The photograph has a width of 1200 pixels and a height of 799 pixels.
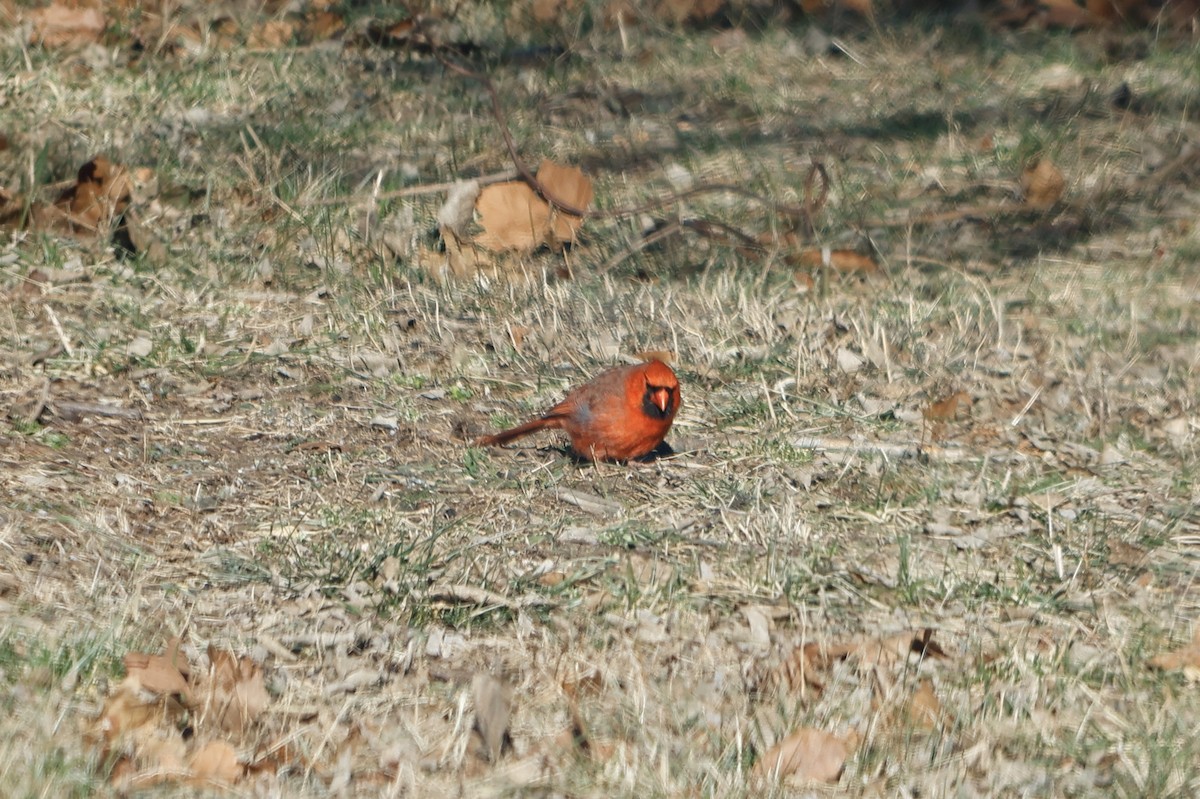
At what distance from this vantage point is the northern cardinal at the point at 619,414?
4.03 meters

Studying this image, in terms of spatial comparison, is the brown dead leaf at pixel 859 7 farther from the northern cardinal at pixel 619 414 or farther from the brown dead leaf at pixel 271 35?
the northern cardinal at pixel 619 414

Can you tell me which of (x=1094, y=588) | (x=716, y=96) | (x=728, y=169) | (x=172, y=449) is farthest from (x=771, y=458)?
(x=716, y=96)

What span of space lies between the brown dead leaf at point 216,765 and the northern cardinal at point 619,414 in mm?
1601

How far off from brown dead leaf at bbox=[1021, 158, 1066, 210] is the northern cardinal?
9.65 ft

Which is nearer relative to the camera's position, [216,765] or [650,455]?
[216,765]

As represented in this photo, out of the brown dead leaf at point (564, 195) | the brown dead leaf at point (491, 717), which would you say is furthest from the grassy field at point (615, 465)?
the brown dead leaf at point (564, 195)

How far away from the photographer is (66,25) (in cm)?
699

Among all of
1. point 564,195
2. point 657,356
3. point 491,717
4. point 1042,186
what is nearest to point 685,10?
point 1042,186

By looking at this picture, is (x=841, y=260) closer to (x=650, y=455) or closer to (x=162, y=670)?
(x=650, y=455)

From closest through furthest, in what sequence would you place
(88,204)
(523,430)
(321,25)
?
(523,430)
(88,204)
(321,25)

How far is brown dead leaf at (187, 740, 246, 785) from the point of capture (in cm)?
265

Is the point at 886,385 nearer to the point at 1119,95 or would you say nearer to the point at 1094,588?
the point at 1094,588

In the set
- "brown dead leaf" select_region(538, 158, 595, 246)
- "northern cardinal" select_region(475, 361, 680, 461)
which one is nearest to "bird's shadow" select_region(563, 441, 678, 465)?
"northern cardinal" select_region(475, 361, 680, 461)

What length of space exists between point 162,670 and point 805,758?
1.22 m
